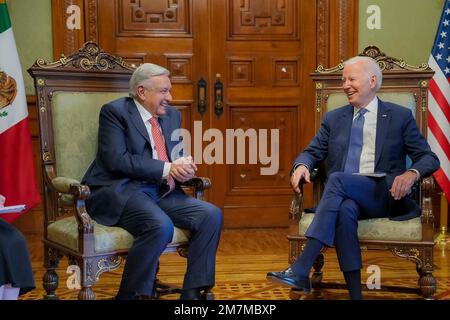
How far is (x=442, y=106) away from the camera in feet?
15.6

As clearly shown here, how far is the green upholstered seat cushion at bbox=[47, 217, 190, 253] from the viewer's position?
2.90 metres

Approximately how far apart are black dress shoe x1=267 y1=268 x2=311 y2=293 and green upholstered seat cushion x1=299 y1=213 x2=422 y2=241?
1.25ft

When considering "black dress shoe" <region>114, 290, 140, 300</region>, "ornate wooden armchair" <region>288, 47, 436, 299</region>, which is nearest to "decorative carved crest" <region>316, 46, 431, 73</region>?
"ornate wooden armchair" <region>288, 47, 436, 299</region>

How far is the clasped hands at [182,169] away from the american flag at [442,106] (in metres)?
2.36

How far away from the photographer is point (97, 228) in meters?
2.94

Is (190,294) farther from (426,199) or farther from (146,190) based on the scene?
(426,199)

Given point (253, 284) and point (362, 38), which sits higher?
point (362, 38)

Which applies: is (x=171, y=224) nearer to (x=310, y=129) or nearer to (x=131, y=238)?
(x=131, y=238)

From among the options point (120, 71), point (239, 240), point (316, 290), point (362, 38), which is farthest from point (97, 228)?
point (362, 38)

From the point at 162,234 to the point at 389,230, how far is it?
1075mm

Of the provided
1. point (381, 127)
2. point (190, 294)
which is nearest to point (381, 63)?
point (381, 127)

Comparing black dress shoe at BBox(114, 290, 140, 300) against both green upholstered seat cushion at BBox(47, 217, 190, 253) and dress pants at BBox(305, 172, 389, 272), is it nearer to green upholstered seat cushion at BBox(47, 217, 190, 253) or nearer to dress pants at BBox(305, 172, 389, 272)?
green upholstered seat cushion at BBox(47, 217, 190, 253)

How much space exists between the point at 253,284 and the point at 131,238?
1.01 m
